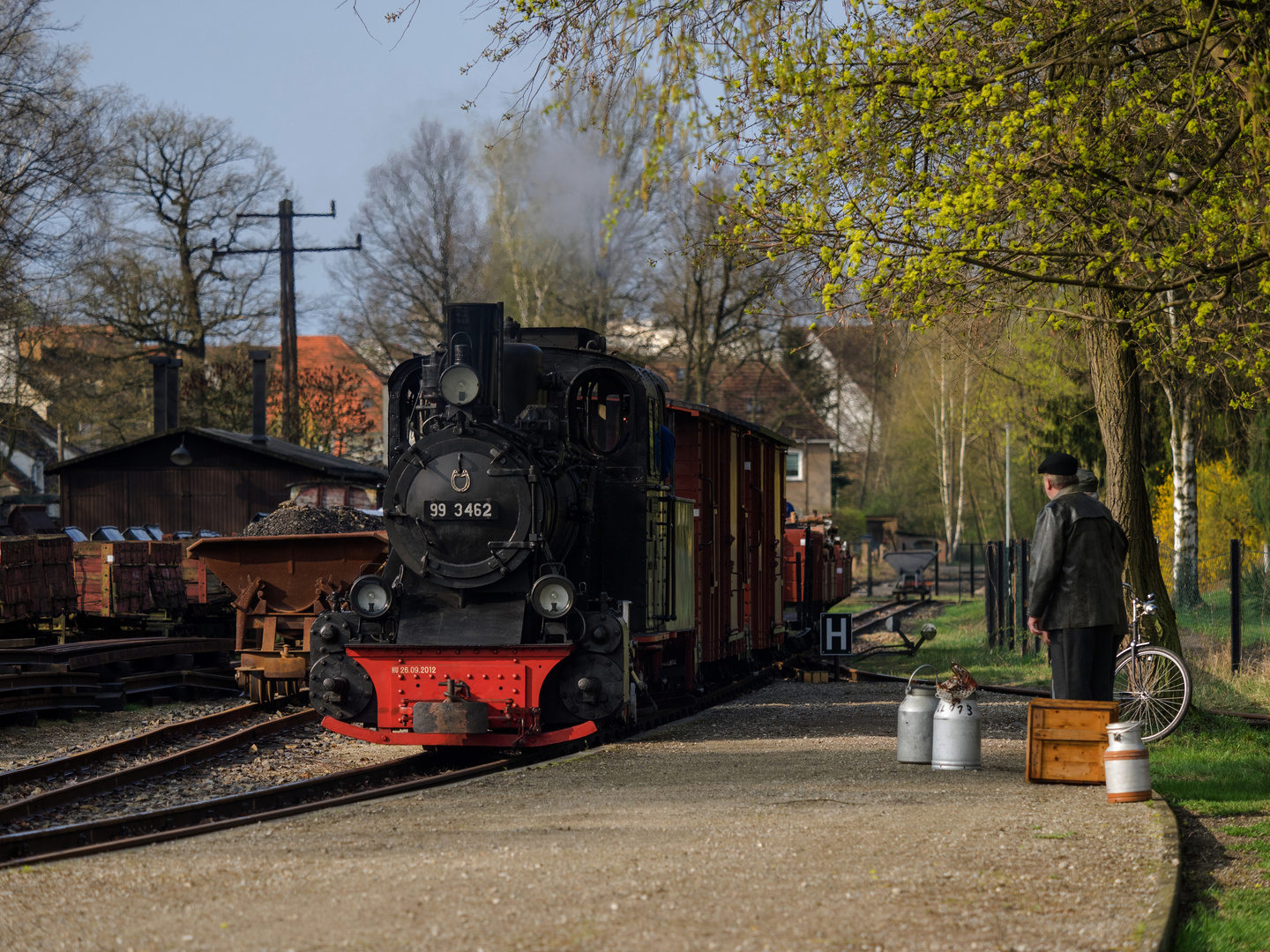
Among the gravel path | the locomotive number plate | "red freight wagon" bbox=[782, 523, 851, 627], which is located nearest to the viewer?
the gravel path

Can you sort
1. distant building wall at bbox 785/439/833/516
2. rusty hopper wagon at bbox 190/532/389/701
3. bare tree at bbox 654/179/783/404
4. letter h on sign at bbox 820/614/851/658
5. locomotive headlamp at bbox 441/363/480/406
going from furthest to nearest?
1. distant building wall at bbox 785/439/833/516
2. bare tree at bbox 654/179/783/404
3. letter h on sign at bbox 820/614/851/658
4. rusty hopper wagon at bbox 190/532/389/701
5. locomotive headlamp at bbox 441/363/480/406

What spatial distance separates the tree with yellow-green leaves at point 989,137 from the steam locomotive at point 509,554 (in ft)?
6.28

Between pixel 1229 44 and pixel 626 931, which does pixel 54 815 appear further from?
pixel 1229 44

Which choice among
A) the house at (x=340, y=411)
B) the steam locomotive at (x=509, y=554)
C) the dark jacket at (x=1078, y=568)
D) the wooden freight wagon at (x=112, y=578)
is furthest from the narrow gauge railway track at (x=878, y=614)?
the house at (x=340, y=411)

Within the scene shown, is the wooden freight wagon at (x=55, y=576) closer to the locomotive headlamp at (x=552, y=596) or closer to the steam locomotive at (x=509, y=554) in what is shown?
the steam locomotive at (x=509, y=554)

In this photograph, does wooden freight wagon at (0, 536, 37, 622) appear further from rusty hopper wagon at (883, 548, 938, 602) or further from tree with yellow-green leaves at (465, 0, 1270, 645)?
rusty hopper wagon at (883, 548, 938, 602)

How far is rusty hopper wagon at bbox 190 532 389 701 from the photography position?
13727 mm

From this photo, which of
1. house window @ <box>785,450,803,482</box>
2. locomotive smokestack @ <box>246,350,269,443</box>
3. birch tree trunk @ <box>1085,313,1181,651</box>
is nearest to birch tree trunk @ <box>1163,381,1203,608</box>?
birch tree trunk @ <box>1085,313,1181,651</box>

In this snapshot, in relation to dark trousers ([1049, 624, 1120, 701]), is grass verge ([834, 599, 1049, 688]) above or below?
below

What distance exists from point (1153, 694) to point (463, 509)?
5.49 m

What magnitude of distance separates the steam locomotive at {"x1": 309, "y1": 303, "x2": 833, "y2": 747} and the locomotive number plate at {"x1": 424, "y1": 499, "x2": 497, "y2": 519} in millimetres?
11

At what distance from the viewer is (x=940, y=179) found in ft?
30.9

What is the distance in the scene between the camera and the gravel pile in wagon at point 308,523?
1588 cm

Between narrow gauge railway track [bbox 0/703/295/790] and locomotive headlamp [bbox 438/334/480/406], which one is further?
locomotive headlamp [bbox 438/334/480/406]
